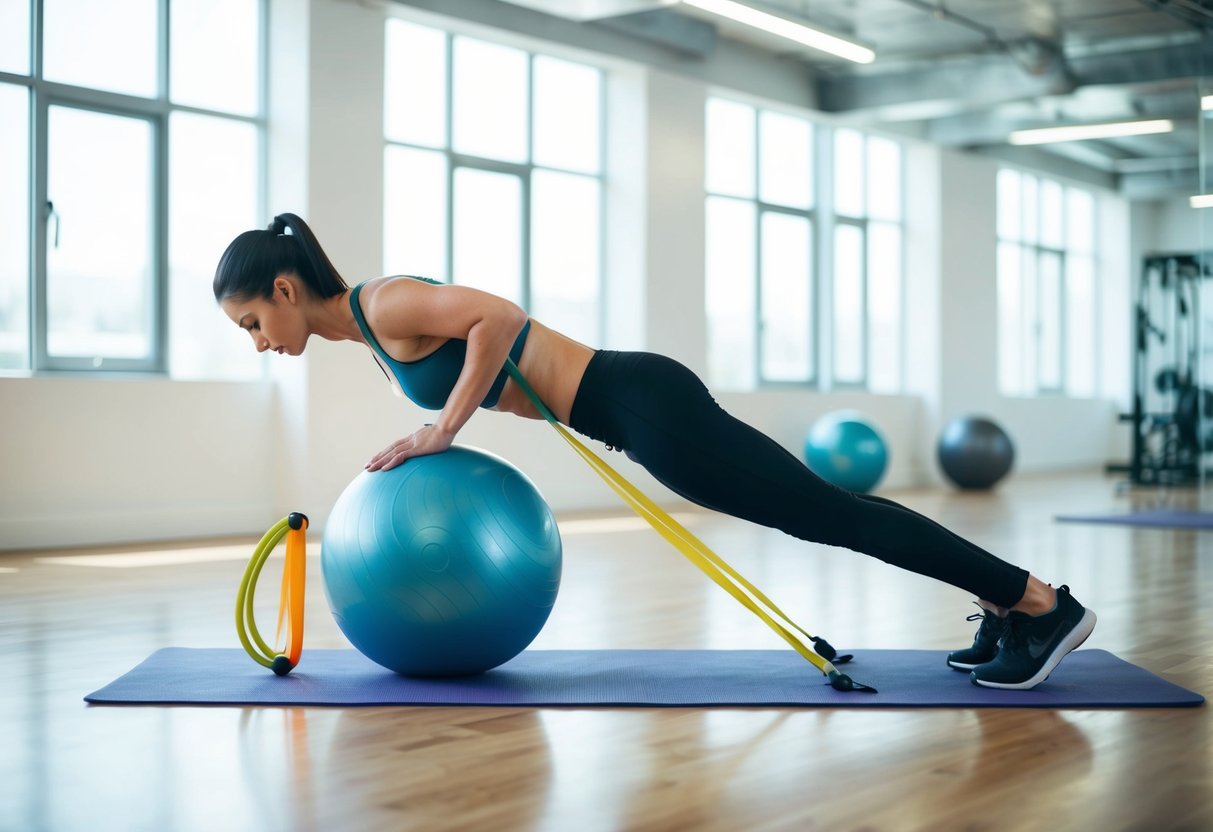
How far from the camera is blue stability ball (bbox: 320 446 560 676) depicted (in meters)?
2.42

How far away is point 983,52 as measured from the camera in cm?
851

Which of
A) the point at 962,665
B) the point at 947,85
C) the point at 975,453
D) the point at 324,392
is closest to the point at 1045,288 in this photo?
the point at 975,453

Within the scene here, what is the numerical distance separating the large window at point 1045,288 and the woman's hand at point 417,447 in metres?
9.43

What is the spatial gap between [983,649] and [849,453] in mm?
5305

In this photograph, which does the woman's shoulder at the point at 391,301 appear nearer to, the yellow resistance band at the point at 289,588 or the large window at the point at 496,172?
the yellow resistance band at the point at 289,588

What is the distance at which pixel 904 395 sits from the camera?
32.7 ft

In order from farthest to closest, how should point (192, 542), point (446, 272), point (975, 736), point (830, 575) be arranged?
point (446, 272), point (192, 542), point (830, 575), point (975, 736)

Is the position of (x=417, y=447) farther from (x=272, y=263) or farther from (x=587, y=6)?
(x=587, y=6)

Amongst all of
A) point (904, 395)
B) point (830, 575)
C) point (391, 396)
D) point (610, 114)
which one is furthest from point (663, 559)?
point (904, 395)

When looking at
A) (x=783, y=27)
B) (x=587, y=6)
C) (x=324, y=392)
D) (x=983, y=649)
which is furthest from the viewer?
(x=783, y=27)

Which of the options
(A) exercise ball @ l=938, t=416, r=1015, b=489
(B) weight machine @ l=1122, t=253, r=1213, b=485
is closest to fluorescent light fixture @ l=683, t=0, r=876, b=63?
(B) weight machine @ l=1122, t=253, r=1213, b=485

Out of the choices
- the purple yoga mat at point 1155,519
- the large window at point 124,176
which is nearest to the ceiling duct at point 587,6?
the large window at point 124,176

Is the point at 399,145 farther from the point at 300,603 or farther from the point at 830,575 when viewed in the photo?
the point at 300,603

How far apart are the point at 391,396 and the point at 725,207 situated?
129 inches
